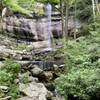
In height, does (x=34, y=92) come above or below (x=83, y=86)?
below

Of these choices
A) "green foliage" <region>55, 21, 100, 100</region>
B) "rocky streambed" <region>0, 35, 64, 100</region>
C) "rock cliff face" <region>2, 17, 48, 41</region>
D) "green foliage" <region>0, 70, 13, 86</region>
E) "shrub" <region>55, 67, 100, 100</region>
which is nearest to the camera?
"shrub" <region>55, 67, 100, 100</region>

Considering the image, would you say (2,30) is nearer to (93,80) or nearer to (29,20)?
(29,20)

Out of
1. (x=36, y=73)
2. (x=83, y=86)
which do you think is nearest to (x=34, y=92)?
(x=83, y=86)

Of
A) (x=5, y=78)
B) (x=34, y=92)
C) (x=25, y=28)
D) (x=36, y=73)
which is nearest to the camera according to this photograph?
(x=34, y=92)

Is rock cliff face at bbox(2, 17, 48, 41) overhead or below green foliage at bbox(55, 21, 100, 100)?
overhead

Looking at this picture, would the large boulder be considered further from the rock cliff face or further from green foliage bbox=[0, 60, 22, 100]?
the rock cliff face

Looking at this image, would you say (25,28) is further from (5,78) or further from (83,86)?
(83,86)

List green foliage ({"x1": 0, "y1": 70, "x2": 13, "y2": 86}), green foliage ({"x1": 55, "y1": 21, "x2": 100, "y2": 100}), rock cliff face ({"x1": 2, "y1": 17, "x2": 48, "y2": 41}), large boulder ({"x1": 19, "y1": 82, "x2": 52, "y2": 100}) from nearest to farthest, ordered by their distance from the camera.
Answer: green foliage ({"x1": 55, "y1": 21, "x2": 100, "y2": 100}) < large boulder ({"x1": 19, "y1": 82, "x2": 52, "y2": 100}) < green foliage ({"x1": 0, "y1": 70, "x2": 13, "y2": 86}) < rock cliff face ({"x1": 2, "y1": 17, "x2": 48, "y2": 41})

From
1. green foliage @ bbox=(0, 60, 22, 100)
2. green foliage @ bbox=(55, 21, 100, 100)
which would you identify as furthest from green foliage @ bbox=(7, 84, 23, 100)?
green foliage @ bbox=(55, 21, 100, 100)

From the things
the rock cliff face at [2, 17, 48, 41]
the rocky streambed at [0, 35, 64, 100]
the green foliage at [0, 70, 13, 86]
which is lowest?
the rocky streambed at [0, 35, 64, 100]

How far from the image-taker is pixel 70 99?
5664mm

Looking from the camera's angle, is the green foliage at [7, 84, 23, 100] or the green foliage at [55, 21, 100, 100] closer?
the green foliage at [55, 21, 100, 100]

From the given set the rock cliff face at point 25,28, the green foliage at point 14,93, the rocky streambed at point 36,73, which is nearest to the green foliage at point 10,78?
the green foliage at point 14,93

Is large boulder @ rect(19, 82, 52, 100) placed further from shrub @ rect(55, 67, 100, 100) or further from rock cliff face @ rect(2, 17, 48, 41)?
rock cliff face @ rect(2, 17, 48, 41)
